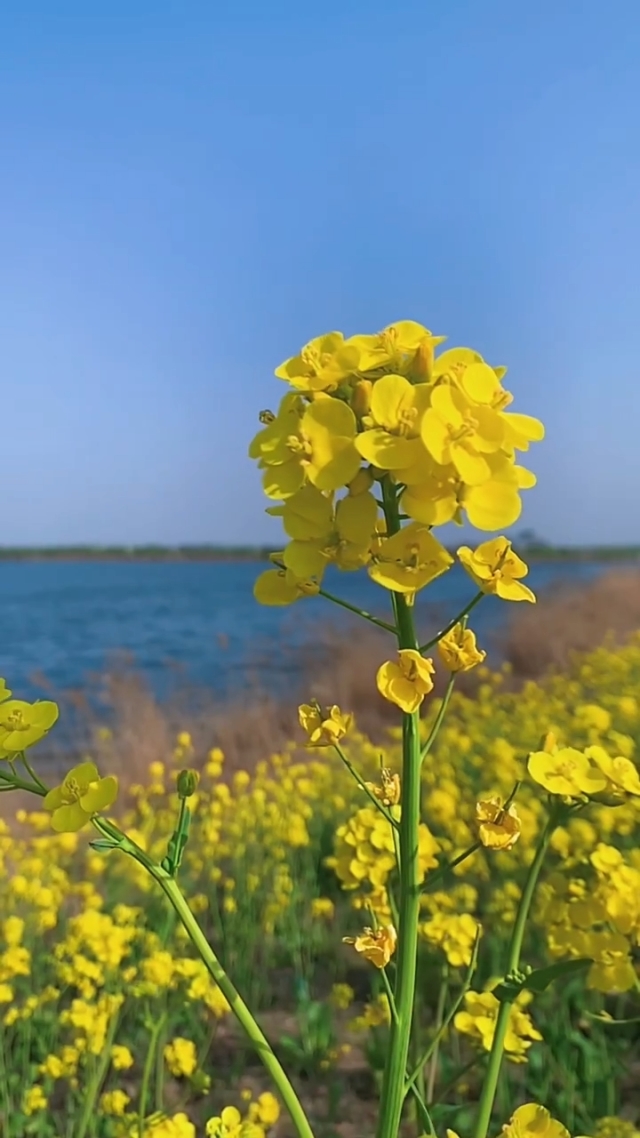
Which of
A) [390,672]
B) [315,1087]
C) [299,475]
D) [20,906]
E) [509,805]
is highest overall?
[299,475]

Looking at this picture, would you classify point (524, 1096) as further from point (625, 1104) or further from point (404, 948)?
point (404, 948)

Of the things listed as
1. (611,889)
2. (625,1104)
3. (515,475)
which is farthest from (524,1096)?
(515,475)

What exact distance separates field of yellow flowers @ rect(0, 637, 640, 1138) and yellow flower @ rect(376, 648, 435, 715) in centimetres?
20

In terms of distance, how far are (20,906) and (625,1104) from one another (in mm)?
1875

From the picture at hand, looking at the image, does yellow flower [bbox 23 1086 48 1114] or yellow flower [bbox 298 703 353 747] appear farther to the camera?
yellow flower [bbox 23 1086 48 1114]

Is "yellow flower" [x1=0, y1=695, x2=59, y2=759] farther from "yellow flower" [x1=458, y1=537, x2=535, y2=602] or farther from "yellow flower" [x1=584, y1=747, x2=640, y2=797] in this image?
"yellow flower" [x1=584, y1=747, x2=640, y2=797]

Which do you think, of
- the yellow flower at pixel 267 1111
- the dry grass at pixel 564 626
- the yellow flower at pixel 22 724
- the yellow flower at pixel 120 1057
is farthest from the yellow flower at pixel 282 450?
the dry grass at pixel 564 626

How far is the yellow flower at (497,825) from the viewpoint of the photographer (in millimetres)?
960

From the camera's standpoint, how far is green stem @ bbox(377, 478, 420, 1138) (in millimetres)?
883

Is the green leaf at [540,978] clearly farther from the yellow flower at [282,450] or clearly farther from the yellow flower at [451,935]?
the yellow flower at [451,935]

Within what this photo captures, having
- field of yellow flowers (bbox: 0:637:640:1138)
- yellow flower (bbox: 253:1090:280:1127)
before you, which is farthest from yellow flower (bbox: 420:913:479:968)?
yellow flower (bbox: 253:1090:280:1127)

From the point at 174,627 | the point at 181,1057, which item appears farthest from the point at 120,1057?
the point at 174,627

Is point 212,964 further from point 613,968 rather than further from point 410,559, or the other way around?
point 613,968

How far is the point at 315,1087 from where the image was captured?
8.23 feet
